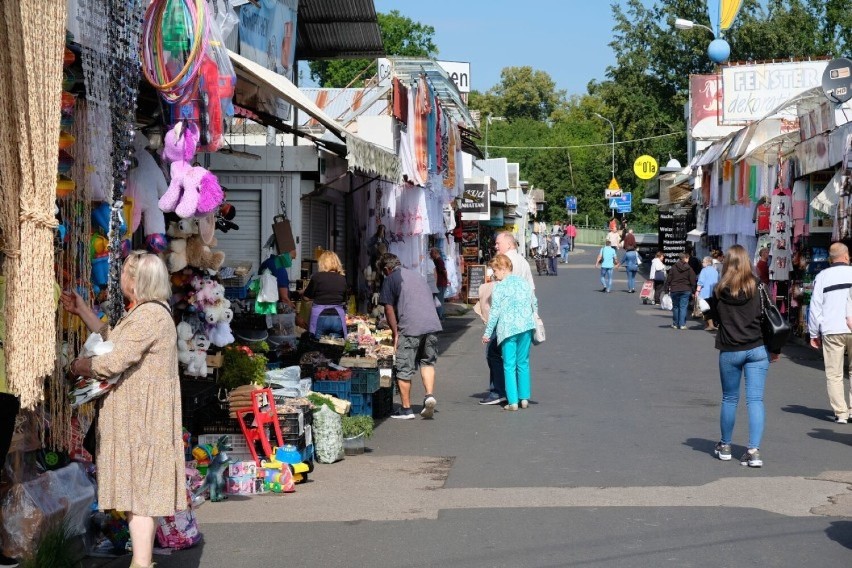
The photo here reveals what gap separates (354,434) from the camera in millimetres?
10820

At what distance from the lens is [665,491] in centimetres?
878

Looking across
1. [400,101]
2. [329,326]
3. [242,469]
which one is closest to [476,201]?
[400,101]

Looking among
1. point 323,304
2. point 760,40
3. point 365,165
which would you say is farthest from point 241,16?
point 760,40

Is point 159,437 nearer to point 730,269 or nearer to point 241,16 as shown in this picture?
point 730,269

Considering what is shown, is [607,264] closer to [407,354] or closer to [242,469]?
[407,354]

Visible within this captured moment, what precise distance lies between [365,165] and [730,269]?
5.26m

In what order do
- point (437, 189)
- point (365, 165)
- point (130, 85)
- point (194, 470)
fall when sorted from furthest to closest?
point (437, 189), point (365, 165), point (194, 470), point (130, 85)

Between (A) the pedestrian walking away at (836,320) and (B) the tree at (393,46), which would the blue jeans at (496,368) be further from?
(B) the tree at (393,46)

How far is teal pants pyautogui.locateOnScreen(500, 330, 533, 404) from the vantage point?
13359 millimetres

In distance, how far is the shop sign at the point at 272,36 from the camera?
49.5 ft

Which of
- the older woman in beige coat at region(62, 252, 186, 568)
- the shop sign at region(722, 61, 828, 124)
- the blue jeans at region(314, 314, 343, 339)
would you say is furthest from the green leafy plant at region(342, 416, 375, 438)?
the shop sign at region(722, 61, 828, 124)

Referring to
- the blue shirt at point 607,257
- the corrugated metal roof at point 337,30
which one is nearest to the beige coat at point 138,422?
the corrugated metal roof at point 337,30

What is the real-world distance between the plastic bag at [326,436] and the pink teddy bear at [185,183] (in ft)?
7.93

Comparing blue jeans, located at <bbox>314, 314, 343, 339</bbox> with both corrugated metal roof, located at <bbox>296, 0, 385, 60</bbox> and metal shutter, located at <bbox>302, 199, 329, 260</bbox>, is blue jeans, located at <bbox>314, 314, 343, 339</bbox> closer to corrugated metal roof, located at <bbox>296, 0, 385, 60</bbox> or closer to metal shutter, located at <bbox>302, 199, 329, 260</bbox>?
metal shutter, located at <bbox>302, 199, 329, 260</bbox>
